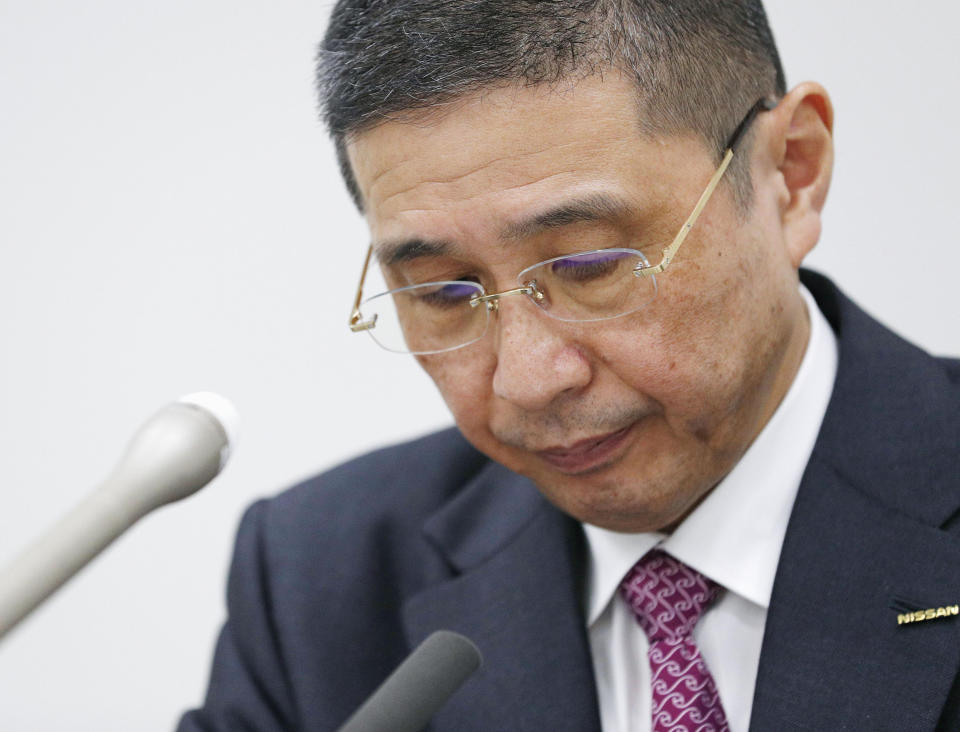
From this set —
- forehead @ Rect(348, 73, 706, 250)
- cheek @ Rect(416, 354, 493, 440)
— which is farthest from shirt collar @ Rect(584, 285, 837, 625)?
forehead @ Rect(348, 73, 706, 250)

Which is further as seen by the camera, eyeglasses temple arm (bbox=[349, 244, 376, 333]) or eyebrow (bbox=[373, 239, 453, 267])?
eyeglasses temple arm (bbox=[349, 244, 376, 333])

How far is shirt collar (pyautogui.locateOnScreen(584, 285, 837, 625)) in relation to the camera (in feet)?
4.51

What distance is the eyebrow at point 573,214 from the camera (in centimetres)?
117

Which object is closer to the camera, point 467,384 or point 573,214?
point 573,214

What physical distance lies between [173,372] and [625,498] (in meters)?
1.49

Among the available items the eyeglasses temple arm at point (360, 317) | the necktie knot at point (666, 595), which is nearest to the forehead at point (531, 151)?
the eyeglasses temple arm at point (360, 317)

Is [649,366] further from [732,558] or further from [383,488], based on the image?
[383,488]

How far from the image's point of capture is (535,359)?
1.21 m

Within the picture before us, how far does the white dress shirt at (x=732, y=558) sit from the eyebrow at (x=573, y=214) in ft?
1.30

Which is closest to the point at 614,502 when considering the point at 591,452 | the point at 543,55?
the point at 591,452

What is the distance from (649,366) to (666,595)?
336mm

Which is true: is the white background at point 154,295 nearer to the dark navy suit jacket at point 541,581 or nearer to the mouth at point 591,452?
the dark navy suit jacket at point 541,581

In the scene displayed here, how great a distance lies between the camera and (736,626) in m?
1.37

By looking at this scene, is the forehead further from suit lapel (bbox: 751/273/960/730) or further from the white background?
the white background
